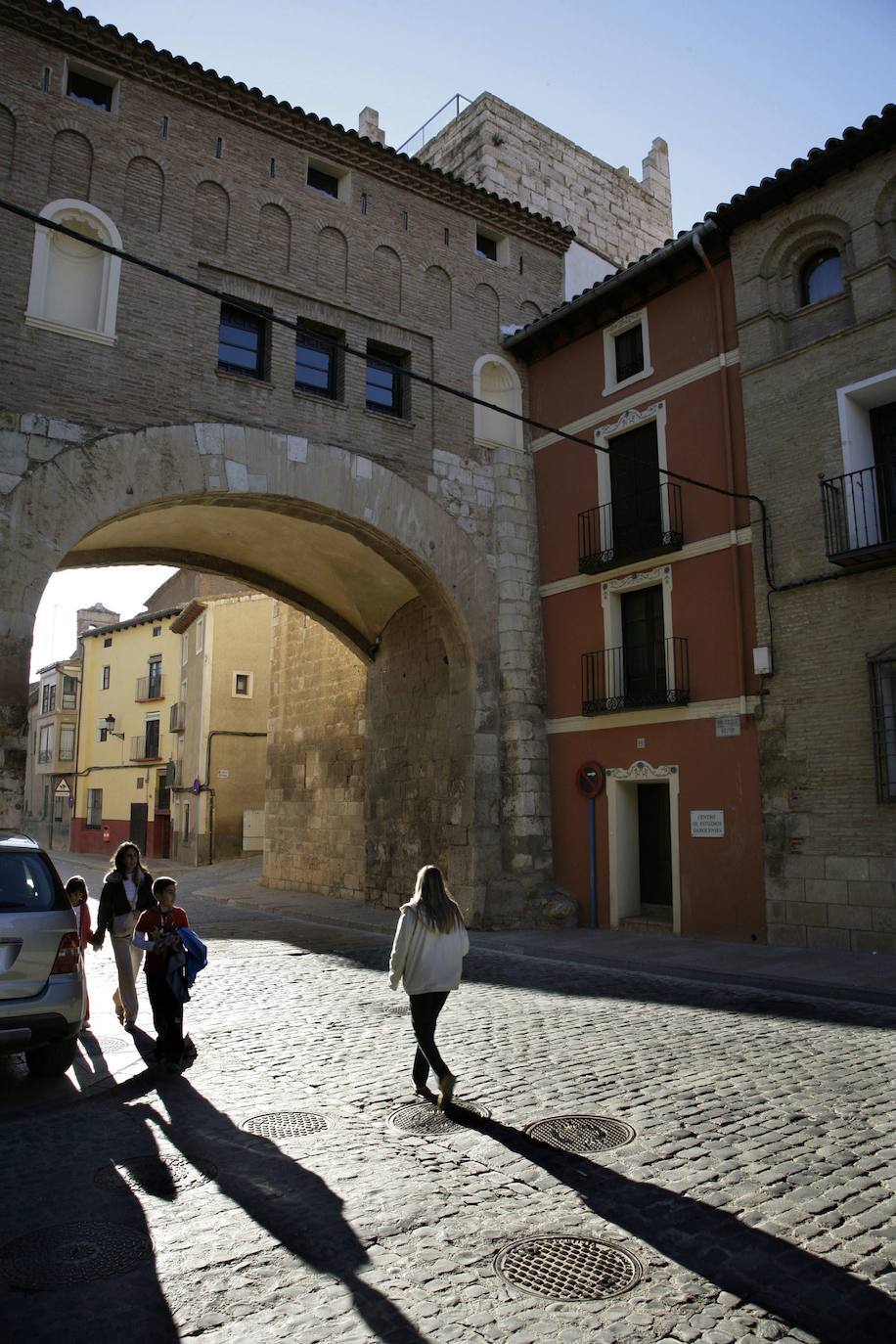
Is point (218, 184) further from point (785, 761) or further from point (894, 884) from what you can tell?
point (894, 884)

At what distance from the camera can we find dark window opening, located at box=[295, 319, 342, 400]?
1455 centimetres

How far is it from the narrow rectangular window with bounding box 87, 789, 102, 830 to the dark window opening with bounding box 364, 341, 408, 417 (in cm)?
2957

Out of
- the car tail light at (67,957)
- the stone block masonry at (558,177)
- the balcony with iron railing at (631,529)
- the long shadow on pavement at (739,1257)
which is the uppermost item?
the stone block masonry at (558,177)

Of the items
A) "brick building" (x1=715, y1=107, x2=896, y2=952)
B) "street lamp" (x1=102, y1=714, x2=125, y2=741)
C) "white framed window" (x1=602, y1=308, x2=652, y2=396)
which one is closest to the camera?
"brick building" (x1=715, y1=107, x2=896, y2=952)

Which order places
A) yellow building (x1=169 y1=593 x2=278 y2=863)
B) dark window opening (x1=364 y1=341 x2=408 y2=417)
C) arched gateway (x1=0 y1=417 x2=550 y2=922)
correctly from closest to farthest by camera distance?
arched gateway (x1=0 y1=417 x2=550 y2=922) < dark window opening (x1=364 y1=341 x2=408 y2=417) < yellow building (x1=169 y1=593 x2=278 y2=863)

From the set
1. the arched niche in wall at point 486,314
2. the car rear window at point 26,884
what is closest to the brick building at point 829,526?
the arched niche in wall at point 486,314

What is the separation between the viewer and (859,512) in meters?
11.5

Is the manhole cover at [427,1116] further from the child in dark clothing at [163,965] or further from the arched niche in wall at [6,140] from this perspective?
the arched niche in wall at [6,140]

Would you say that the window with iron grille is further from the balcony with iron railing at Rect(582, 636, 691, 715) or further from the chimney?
the chimney

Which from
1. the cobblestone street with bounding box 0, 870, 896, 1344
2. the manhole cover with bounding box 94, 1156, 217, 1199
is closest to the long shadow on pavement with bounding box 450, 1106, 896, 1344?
the cobblestone street with bounding box 0, 870, 896, 1344

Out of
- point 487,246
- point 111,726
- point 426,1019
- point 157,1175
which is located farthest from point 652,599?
point 111,726

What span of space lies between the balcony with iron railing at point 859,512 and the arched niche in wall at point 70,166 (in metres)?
10.4

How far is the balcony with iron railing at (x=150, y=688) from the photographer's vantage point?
116 feet

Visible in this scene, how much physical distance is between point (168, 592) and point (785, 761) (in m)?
36.7
